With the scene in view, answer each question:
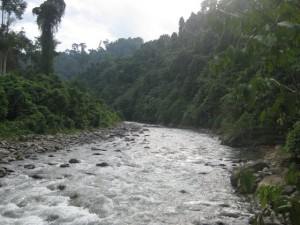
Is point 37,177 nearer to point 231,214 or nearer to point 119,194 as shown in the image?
point 119,194

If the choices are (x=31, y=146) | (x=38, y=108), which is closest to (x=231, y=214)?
(x=31, y=146)

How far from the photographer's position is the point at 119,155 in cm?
1686

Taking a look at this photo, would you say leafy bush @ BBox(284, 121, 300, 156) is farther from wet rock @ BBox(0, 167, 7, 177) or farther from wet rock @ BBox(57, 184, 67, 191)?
wet rock @ BBox(0, 167, 7, 177)

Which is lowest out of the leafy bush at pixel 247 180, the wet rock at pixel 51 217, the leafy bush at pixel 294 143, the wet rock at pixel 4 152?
the wet rock at pixel 51 217

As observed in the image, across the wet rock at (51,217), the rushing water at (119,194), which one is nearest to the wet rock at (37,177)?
the rushing water at (119,194)

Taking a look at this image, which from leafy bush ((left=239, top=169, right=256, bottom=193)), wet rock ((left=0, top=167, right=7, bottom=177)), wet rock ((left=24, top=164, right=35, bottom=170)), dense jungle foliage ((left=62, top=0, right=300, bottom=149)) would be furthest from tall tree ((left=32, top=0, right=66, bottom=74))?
leafy bush ((left=239, top=169, right=256, bottom=193))

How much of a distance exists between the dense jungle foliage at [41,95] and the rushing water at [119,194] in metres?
7.24

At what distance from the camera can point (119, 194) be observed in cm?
954

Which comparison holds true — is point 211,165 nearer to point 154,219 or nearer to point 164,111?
point 154,219

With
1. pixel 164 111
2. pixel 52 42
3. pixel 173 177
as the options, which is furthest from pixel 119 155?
pixel 164 111

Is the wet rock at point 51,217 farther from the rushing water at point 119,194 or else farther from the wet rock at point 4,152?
the wet rock at point 4,152

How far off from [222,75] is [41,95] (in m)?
26.5

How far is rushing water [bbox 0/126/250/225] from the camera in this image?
757cm

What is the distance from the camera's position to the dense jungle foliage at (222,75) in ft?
5.42
